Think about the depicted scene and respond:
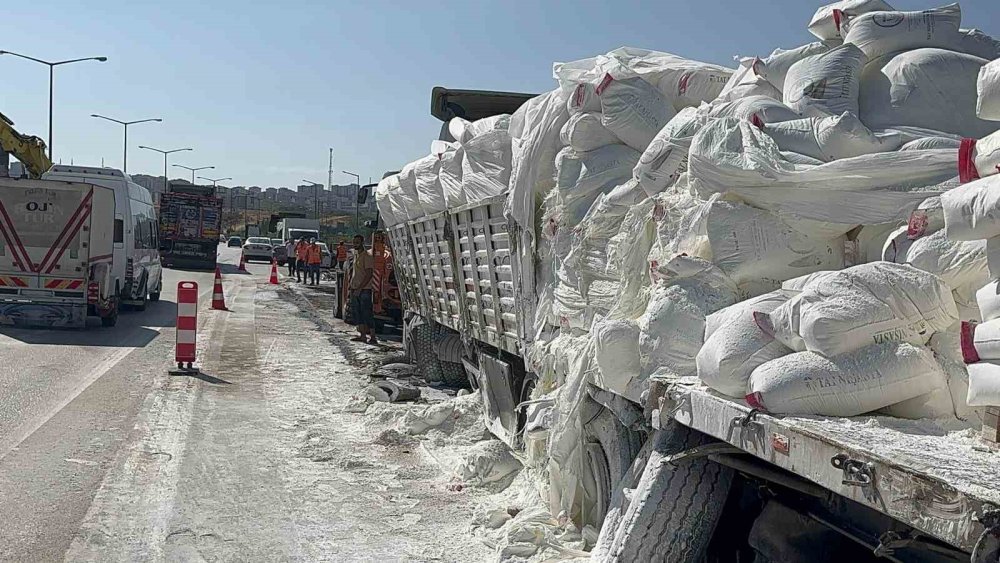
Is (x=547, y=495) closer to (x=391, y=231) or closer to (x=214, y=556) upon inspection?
(x=214, y=556)

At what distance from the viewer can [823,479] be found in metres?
2.67

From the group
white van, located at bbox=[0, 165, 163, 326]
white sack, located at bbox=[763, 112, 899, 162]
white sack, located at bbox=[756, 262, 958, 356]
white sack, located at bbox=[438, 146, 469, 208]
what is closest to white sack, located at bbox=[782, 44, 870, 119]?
white sack, located at bbox=[763, 112, 899, 162]

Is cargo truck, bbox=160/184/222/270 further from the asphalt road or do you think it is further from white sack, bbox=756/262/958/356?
white sack, bbox=756/262/958/356

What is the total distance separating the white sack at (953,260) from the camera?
3.09 meters

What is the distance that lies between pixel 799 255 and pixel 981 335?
1440 mm

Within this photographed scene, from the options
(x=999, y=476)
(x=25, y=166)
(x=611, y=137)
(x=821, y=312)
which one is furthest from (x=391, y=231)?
(x=25, y=166)

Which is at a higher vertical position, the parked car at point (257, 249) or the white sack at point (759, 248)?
the white sack at point (759, 248)

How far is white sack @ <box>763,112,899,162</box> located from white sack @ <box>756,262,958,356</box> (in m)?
0.92

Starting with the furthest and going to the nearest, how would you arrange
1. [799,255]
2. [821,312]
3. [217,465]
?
[217,465] → [799,255] → [821,312]

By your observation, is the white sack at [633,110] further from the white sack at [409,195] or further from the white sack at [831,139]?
the white sack at [409,195]

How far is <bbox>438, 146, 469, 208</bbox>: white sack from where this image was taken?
8.13m

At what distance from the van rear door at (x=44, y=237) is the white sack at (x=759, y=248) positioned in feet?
46.9

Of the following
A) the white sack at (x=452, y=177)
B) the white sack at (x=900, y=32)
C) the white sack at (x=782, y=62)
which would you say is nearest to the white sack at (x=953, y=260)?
the white sack at (x=900, y=32)

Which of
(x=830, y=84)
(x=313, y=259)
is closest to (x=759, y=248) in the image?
(x=830, y=84)
